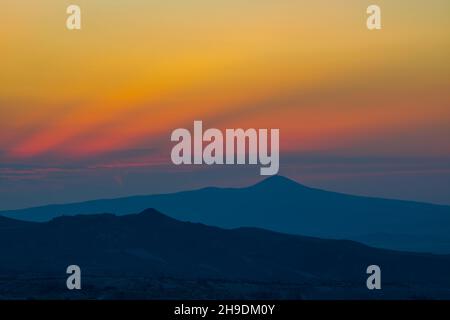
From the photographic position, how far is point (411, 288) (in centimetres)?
8262

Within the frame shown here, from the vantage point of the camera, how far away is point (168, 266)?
121000mm

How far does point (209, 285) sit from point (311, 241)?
66003 millimetres

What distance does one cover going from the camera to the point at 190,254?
421 feet

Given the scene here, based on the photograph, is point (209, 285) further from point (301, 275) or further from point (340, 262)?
point (340, 262)

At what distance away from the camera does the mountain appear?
117m

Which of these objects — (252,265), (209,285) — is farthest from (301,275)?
(209,285)

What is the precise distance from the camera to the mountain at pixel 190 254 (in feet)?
384
